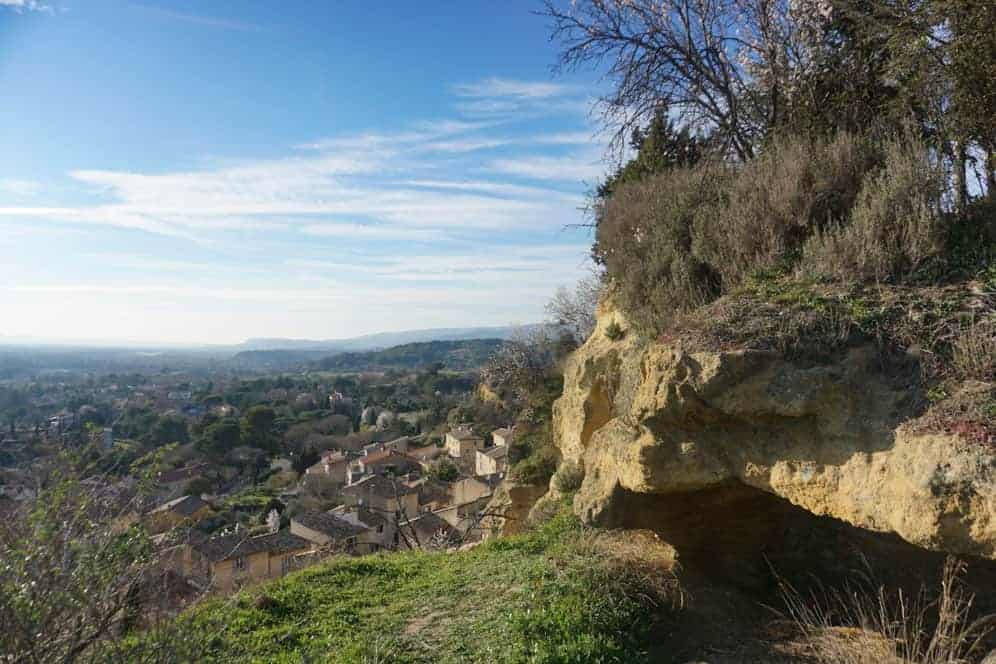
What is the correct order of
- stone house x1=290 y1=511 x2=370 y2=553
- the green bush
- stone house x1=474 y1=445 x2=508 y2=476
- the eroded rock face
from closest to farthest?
the eroded rock face → the green bush → stone house x1=290 y1=511 x2=370 y2=553 → stone house x1=474 y1=445 x2=508 y2=476

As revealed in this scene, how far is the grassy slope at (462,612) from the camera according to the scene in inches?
207

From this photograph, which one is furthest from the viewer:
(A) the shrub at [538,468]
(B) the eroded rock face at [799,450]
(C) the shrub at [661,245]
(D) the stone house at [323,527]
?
(D) the stone house at [323,527]

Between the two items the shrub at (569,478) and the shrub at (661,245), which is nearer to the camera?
the shrub at (661,245)

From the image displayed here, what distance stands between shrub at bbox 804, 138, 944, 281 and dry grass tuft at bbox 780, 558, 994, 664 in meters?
2.56

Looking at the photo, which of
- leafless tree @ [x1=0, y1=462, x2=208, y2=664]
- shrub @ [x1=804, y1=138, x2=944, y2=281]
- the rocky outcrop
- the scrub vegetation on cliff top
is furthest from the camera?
the rocky outcrop

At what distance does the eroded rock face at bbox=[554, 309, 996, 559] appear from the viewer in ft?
12.4

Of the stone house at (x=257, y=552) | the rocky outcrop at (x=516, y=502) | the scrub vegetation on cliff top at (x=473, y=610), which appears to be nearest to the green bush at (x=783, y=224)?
the scrub vegetation on cliff top at (x=473, y=610)

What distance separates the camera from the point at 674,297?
734 cm

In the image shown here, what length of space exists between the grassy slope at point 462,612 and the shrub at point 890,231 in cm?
376

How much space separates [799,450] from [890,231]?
2.42m

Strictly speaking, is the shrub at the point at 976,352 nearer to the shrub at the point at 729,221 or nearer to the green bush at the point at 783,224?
the green bush at the point at 783,224

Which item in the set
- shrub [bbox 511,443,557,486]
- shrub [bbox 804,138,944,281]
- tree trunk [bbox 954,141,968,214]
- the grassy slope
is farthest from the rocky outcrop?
tree trunk [bbox 954,141,968,214]

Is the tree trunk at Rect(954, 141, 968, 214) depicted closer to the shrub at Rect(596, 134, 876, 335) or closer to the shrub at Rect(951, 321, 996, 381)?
the shrub at Rect(596, 134, 876, 335)

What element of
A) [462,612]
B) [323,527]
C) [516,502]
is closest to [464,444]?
[323,527]
